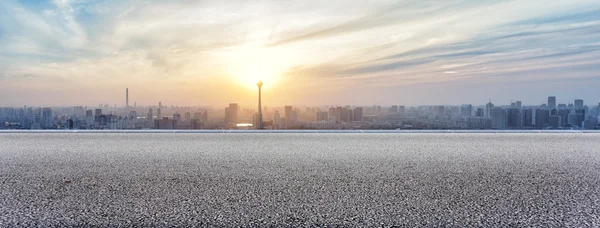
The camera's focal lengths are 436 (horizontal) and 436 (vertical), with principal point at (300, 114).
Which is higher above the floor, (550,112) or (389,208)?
(550,112)

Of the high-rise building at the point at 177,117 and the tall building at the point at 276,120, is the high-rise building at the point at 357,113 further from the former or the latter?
the high-rise building at the point at 177,117

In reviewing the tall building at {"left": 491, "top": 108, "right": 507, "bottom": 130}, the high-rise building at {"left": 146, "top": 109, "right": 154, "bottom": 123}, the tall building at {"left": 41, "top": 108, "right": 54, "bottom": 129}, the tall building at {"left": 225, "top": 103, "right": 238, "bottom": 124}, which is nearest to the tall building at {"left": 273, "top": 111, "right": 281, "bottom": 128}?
the tall building at {"left": 225, "top": 103, "right": 238, "bottom": 124}

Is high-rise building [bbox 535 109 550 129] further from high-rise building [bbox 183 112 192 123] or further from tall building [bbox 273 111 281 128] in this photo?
high-rise building [bbox 183 112 192 123]

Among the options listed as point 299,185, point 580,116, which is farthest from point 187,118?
point 580,116

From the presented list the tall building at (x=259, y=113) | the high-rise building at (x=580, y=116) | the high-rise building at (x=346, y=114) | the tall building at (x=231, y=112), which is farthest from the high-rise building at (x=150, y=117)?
the high-rise building at (x=580, y=116)

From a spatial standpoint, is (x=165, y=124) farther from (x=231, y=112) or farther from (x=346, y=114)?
(x=346, y=114)

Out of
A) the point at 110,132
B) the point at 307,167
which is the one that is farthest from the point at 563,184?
the point at 110,132

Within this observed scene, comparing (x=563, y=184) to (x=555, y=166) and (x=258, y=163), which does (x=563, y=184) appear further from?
(x=258, y=163)
